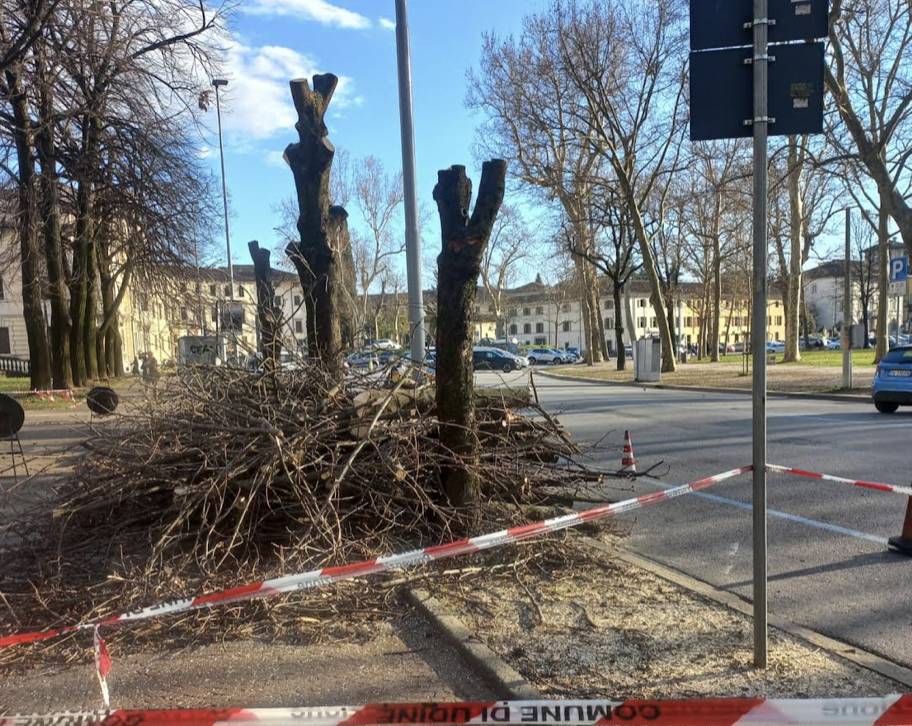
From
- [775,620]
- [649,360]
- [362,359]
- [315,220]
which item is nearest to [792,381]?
[649,360]

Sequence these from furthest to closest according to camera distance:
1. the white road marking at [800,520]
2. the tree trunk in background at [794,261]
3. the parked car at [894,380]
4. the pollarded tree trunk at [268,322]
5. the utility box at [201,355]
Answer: the tree trunk in background at [794,261], the parked car at [894,380], the utility box at [201,355], the pollarded tree trunk at [268,322], the white road marking at [800,520]

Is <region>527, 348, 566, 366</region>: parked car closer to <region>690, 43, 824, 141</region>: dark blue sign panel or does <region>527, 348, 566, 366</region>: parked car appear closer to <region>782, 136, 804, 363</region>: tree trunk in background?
<region>782, 136, 804, 363</region>: tree trunk in background

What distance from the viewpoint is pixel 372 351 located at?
21.4 feet

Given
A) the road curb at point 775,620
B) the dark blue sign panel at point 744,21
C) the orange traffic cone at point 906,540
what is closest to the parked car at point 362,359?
the road curb at point 775,620

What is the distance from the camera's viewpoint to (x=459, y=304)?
471cm

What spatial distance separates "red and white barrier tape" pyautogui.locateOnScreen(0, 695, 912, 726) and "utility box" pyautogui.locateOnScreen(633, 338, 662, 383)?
25.4 metres

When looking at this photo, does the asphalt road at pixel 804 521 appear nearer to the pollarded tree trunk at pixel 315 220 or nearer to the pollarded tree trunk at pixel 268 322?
the pollarded tree trunk at pixel 315 220

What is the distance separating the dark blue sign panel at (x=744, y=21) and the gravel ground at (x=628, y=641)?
9.78 feet

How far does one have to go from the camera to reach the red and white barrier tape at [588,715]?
7.52 ft

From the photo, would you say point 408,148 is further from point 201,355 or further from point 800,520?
point 800,520

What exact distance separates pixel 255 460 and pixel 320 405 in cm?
87

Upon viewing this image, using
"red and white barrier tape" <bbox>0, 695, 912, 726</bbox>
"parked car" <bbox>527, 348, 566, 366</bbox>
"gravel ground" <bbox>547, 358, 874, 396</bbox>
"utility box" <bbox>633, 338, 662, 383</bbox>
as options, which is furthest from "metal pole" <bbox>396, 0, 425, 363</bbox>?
"parked car" <bbox>527, 348, 566, 366</bbox>

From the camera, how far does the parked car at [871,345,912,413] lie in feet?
43.8

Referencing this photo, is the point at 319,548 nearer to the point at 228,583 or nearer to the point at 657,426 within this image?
the point at 228,583
